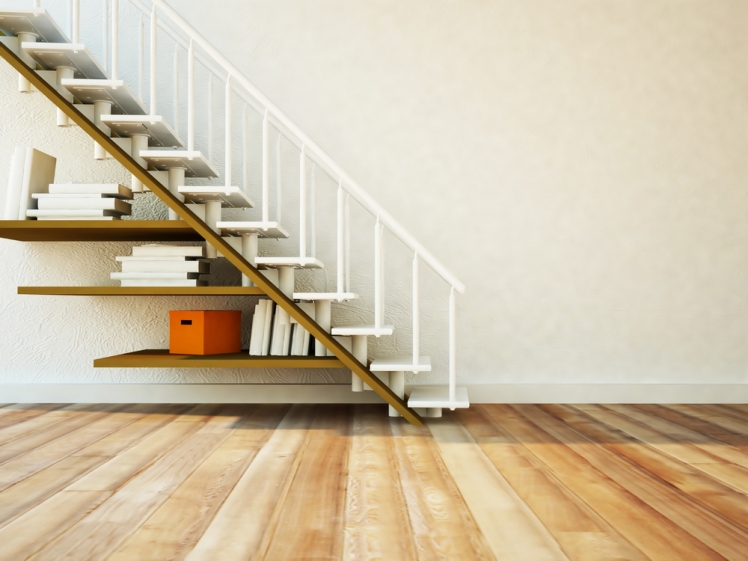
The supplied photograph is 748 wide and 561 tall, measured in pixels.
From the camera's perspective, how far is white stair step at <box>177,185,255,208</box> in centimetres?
282

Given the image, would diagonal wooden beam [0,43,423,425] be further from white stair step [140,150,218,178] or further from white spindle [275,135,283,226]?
white spindle [275,135,283,226]

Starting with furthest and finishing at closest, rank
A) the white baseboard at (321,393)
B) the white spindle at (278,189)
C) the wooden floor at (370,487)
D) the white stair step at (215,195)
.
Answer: the white baseboard at (321,393)
the white spindle at (278,189)
the white stair step at (215,195)
the wooden floor at (370,487)

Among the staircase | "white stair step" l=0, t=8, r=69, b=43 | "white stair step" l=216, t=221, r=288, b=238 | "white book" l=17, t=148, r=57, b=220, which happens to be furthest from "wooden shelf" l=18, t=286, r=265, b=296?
"white stair step" l=0, t=8, r=69, b=43

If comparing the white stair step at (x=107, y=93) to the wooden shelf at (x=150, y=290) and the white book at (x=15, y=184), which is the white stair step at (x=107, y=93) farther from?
the wooden shelf at (x=150, y=290)

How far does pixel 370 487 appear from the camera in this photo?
1.95 metres

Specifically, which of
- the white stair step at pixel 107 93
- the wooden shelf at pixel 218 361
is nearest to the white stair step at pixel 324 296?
the wooden shelf at pixel 218 361

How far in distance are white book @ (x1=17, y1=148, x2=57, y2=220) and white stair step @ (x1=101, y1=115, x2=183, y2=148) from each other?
0.53 metres

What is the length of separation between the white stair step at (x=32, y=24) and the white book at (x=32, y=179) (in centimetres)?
57

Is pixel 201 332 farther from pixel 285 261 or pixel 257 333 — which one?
pixel 285 261

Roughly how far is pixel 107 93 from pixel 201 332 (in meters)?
1.25

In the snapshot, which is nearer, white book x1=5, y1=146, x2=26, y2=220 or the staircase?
the staircase

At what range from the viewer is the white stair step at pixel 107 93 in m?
2.84

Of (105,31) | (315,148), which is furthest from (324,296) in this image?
(105,31)

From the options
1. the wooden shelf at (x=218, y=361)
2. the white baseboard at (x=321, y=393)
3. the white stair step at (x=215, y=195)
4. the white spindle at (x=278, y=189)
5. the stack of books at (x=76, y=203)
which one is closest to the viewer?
the white stair step at (x=215, y=195)
